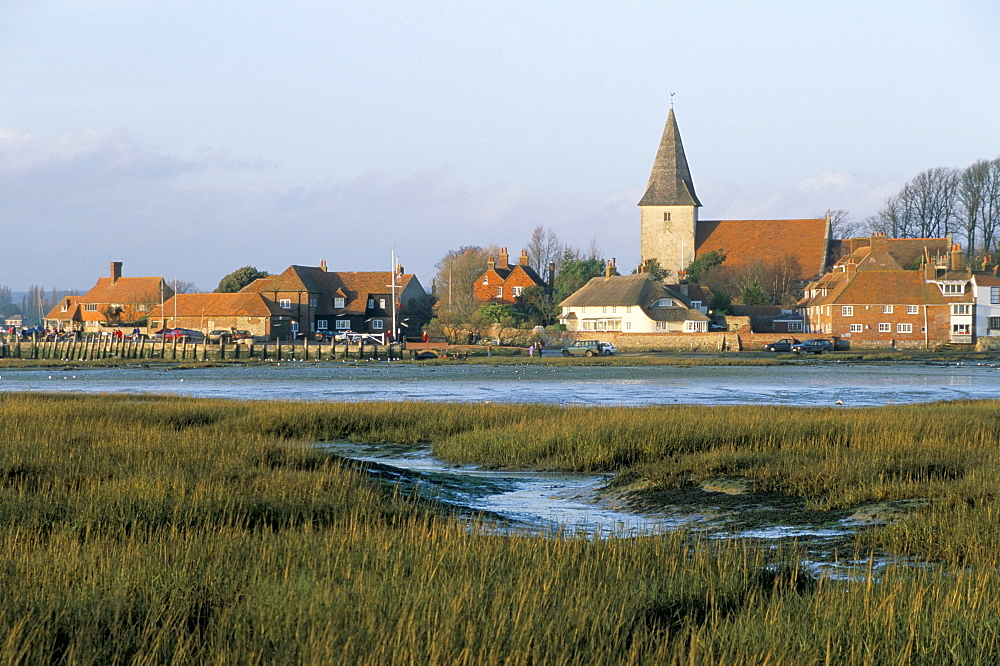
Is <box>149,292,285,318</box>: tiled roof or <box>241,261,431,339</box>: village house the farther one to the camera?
<box>241,261,431,339</box>: village house

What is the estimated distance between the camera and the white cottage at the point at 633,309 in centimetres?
9081

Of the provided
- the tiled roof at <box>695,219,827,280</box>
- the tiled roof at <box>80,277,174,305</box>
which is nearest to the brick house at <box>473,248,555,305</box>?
the tiled roof at <box>695,219,827,280</box>

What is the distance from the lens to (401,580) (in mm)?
8117

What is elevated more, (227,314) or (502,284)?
(502,284)

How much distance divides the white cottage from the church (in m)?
20.5

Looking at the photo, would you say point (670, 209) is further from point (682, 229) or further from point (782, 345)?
point (782, 345)

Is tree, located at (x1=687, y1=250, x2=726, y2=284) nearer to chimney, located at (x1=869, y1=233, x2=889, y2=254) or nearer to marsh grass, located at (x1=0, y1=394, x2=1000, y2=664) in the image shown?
chimney, located at (x1=869, y1=233, x2=889, y2=254)

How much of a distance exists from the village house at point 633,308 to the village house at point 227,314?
25990 millimetres

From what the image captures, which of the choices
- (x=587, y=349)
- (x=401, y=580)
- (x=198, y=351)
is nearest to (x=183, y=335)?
(x=198, y=351)

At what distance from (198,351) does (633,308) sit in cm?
3595

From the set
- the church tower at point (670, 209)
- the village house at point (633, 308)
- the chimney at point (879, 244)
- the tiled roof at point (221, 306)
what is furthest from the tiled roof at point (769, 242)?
the tiled roof at point (221, 306)

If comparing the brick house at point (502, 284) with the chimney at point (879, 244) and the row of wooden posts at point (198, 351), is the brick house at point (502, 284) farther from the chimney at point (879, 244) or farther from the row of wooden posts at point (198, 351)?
the chimney at point (879, 244)

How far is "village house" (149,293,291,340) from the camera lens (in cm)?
9550

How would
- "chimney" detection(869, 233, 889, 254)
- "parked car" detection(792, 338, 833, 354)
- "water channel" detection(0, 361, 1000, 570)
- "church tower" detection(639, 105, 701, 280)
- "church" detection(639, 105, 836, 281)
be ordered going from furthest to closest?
"church tower" detection(639, 105, 701, 280), "church" detection(639, 105, 836, 281), "chimney" detection(869, 233, 889, 254), "parked car" detection(792, 338, 833, 354), "water channel" detection(0, 361, 1000, 570)
